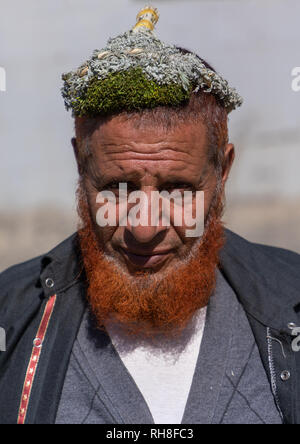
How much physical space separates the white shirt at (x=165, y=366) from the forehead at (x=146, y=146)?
60 centimetres

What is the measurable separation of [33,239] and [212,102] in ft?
15.0

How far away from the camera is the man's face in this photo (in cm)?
184

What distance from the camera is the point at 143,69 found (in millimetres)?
1832

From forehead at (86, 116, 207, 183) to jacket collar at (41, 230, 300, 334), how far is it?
46 cm

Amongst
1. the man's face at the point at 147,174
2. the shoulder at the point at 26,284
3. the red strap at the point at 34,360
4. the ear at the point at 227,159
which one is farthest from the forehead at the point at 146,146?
the red strap at the point at 34,360

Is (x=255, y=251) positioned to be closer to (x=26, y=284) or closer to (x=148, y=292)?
(x=148, y=292)

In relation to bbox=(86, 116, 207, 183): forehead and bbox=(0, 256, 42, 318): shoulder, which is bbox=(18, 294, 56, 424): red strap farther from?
bbox=(86, 116, 207, 183): forehead

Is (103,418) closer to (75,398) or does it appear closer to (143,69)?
(75,398)

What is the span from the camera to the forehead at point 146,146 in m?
1.84

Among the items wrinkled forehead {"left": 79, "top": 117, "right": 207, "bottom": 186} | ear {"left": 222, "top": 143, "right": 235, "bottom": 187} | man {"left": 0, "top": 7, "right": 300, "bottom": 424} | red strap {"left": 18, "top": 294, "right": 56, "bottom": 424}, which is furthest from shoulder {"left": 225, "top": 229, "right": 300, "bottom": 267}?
red strap {"left": 18, "top": 294, "right": 56, "bottom": 424}

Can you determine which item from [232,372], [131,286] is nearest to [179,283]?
[131,286]

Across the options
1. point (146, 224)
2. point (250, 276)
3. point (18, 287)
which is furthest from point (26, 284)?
point (250, 276)
